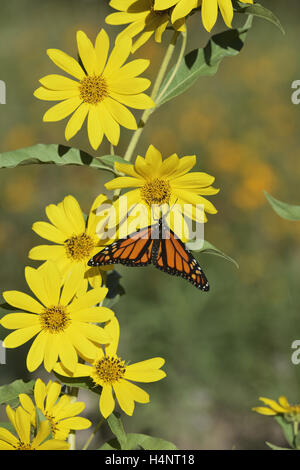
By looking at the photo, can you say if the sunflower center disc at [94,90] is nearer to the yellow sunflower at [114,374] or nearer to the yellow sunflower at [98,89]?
the yellow sunflower at [98,89]

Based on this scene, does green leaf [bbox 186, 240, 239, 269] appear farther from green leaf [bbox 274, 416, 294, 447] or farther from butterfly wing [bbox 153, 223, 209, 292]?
green leaf [bbox 274, 416, 294, 447]

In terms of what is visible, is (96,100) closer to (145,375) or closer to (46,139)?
(145,375)

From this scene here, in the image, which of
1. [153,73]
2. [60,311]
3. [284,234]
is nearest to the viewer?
[60,311]

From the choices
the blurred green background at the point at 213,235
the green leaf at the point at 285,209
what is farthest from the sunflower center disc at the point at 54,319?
the blurred green background at the point at 213,235

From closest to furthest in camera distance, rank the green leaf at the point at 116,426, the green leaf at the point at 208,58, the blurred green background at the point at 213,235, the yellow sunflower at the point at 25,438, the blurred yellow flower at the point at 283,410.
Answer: the yellow sunflower at the point at 25,438 < the green leaf at the point at 116,426 < the green leaf at the point at 208,58 < the blurred yellow flower at the point at 283,410 < the blurred green background at the point at 213,235

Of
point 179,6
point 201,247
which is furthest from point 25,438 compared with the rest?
point 179,6

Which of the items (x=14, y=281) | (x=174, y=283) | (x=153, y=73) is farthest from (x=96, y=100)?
(x=153, y=73)
